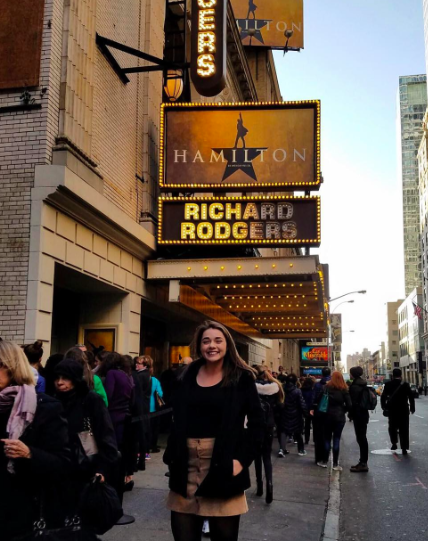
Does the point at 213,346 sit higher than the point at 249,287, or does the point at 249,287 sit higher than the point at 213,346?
the point at 249,287

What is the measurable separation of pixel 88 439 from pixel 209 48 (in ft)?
43.8

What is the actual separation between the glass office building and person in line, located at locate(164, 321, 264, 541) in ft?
522

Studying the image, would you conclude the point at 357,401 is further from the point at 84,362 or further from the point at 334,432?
the point at 84,362

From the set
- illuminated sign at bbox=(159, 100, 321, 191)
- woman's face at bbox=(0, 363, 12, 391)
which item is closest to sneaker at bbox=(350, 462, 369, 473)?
illuminated sign at bbox=(159, 100, 321, 191)

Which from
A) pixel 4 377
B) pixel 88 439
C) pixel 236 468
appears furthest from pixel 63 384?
pixel 236 468

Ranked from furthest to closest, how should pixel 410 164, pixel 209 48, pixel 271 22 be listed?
1. pixel 410 164
2. pixel 271 22
3. pixel 209 48

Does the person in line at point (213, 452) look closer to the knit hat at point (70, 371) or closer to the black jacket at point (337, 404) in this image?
the knit hat at point (70, 371)

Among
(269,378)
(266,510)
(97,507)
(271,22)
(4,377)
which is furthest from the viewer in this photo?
(271,22)

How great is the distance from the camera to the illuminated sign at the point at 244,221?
15.0 meters

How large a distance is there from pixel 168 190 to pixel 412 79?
163 metres

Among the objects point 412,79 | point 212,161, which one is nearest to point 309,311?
point 212,161

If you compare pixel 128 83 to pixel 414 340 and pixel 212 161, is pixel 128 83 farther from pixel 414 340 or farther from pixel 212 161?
pixel 414 340

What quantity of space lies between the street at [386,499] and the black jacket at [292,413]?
122 centimetres

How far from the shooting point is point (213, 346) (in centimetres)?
398
